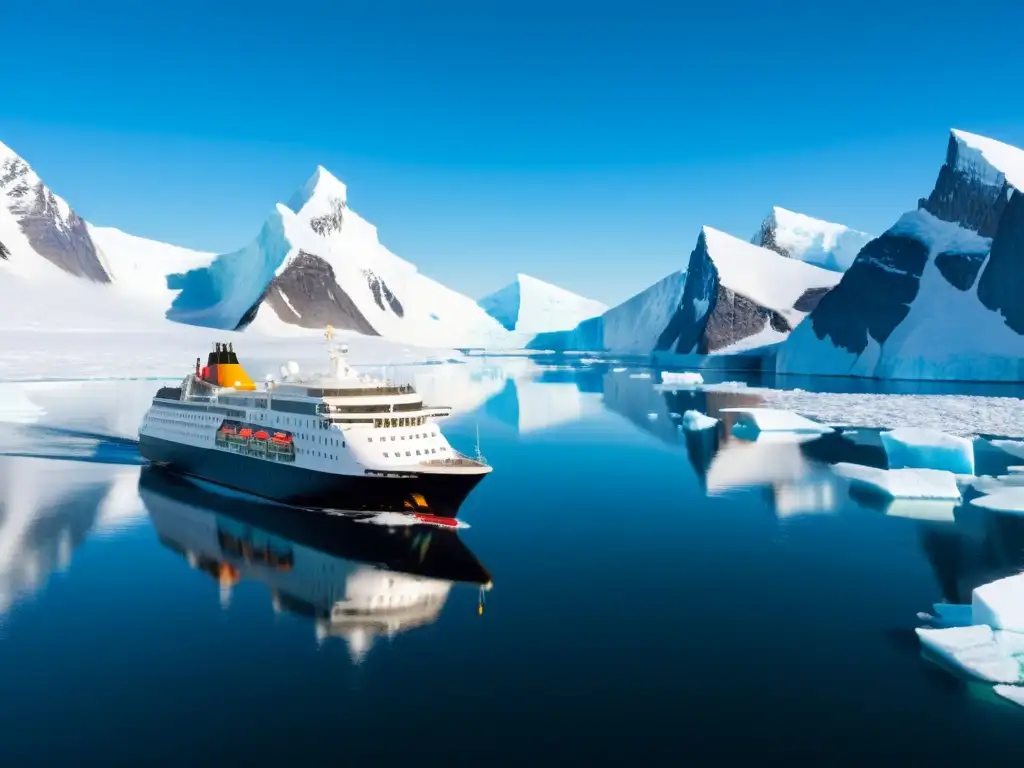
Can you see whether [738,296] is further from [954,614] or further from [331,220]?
[954,614]

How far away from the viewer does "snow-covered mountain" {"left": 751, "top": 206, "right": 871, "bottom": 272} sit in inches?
6604

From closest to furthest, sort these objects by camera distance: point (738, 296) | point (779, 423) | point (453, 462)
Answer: point (453, 462), point (779, 423), point (738, 296)

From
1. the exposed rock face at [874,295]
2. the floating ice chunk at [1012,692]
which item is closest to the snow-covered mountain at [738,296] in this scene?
the exposed rock face at [874,295]

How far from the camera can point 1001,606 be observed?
498 inches

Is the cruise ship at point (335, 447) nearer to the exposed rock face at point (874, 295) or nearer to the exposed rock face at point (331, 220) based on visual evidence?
the exposed rock face at point (874, 295)

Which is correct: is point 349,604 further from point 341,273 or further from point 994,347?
point 341,273

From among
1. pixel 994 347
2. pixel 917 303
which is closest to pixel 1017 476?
pixel 994 347

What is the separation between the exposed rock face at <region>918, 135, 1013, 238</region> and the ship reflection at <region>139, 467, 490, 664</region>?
87.1 metres

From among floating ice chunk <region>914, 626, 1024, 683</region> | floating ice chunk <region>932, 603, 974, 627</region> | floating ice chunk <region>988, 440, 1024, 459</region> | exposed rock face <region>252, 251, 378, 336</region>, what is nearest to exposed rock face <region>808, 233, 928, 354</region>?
floating ice chunk <region>988, 440, 1024, 459</region>

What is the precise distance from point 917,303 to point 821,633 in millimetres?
84137

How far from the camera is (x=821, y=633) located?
13797 millimetres

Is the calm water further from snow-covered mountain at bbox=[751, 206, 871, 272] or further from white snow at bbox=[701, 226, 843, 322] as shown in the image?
snow-covered mountain at bbox=[751, 206, 871, 272]

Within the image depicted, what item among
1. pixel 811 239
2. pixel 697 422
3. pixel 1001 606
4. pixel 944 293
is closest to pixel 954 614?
pixel 1001 606

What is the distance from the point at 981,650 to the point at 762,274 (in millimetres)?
131962
